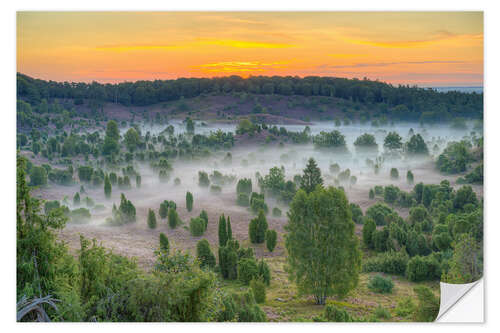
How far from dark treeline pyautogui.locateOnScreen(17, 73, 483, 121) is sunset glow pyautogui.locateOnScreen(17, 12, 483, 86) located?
0.14 meters

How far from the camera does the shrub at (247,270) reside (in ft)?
24.1

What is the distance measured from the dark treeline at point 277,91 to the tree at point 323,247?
1.93m

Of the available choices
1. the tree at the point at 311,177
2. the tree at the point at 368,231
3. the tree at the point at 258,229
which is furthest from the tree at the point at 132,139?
the tree at the point at 368,231

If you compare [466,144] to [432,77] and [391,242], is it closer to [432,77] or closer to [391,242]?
[432,77]

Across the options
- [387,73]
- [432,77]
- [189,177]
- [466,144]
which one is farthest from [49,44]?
[466,144]

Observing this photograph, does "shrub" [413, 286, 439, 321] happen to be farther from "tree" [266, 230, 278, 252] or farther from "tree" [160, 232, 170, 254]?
"tree" [160, 232, 170, 254]

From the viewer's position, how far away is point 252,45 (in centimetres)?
732

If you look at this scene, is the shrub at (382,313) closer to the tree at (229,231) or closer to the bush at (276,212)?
the bush at (276,212)

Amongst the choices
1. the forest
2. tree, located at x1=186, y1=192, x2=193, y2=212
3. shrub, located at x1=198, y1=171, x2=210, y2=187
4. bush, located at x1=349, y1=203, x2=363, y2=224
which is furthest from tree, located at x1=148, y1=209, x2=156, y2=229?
bush, located at x1=349, y1=203, x2=363, y2=224

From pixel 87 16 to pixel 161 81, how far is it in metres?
1.69

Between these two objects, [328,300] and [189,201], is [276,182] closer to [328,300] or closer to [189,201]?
[189,201]

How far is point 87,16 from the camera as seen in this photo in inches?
269

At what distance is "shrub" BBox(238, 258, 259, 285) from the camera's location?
7.35 m
